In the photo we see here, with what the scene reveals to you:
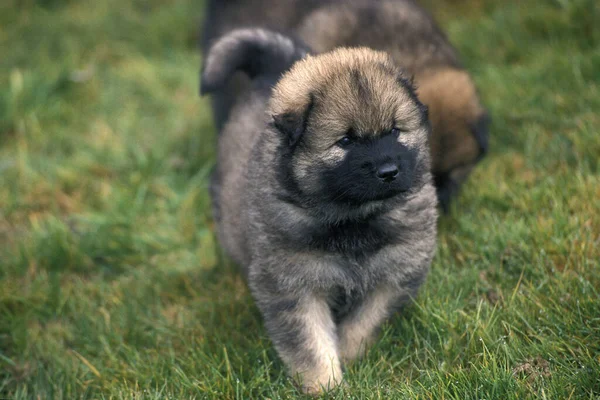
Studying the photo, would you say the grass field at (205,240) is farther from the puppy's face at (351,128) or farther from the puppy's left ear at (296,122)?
the puppy's left ear at (296,122)

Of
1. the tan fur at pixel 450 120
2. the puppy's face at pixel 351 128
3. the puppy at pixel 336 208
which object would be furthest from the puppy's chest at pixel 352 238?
the tan fur at pixel 450 120

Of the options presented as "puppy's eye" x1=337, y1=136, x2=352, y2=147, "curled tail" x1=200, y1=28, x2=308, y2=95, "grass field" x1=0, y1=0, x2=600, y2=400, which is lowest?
"grass field" x1=0, y1=0, x2=600, y2=400

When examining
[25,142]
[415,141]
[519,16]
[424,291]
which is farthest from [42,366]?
[519,16]

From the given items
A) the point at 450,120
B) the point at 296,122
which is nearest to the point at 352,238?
the point at 296,122

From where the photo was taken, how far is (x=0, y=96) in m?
4.55

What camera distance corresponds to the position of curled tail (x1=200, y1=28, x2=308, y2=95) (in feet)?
9.90

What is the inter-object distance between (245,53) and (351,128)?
1.10 m

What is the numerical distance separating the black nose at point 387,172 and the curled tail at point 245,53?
102 centimetres

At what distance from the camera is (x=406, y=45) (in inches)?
143

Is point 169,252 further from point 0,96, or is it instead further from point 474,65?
point 474,65

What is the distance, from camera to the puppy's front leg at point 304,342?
2.38 metres

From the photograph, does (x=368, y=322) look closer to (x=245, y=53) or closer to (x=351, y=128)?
(x=351, y=128)

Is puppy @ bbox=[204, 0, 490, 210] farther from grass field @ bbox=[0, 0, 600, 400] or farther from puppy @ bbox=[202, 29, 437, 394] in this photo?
puppy @ bbox=[202, 29, 437, 394]

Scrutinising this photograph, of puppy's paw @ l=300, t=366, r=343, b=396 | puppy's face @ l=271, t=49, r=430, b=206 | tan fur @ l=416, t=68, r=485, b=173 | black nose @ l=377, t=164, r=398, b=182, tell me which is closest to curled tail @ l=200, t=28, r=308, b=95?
tan fur @ l=416, t=68, r=485, b=173
